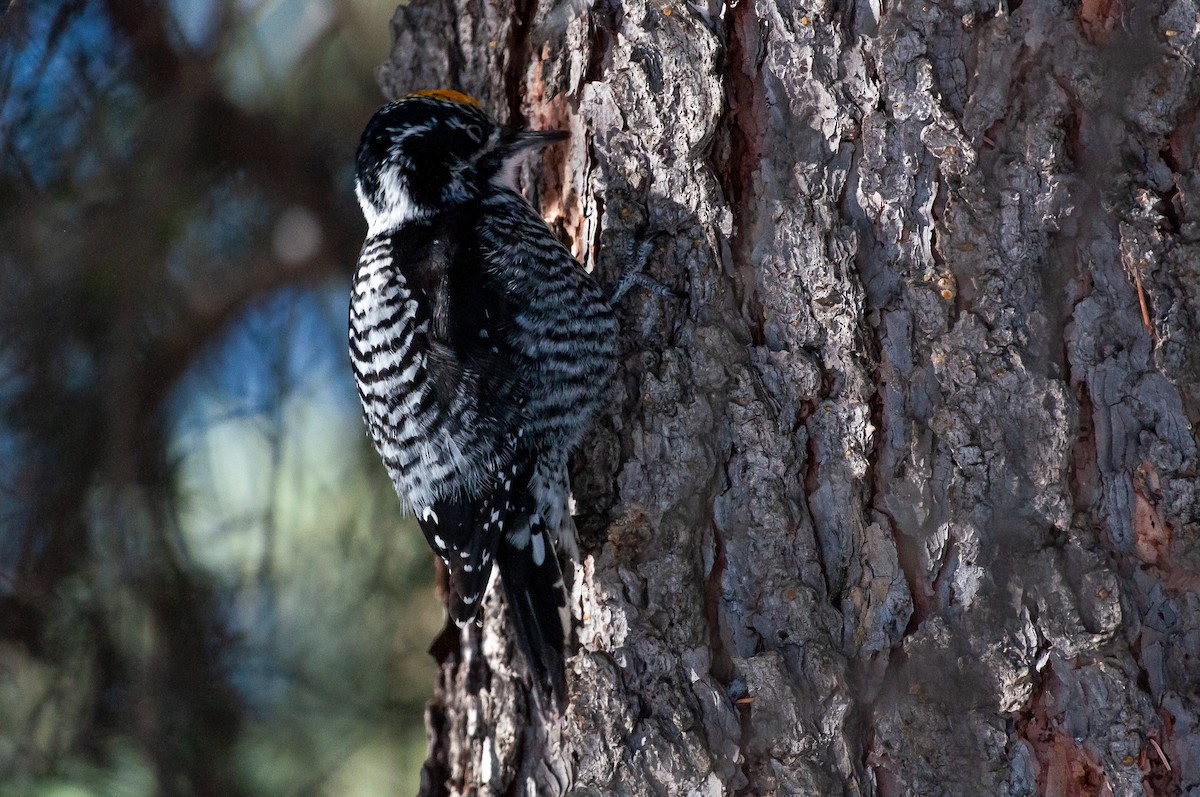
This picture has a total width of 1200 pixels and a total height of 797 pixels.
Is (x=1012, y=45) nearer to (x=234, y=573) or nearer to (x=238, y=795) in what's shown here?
(x=234, y=573)

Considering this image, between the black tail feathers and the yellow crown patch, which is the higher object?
the yellow crown patch

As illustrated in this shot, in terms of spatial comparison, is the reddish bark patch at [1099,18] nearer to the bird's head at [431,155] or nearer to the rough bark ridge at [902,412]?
the rough bark ridge at [902,412]

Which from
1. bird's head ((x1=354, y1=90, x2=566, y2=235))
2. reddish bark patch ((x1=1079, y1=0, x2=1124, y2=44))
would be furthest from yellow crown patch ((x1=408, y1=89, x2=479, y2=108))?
A: reddish bark patch ((x1=1079, y1=0, x2=1124, y2=44))

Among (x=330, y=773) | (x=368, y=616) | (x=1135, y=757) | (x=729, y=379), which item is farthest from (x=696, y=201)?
(x=330, y=773)

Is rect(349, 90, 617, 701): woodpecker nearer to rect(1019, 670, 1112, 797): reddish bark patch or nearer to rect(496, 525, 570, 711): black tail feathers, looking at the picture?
rect(496, 525, 570, 711): black tail feathers

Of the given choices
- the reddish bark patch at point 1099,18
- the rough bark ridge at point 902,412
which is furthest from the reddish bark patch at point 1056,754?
the reddish bark patch at point 1099,18

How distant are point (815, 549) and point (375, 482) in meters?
1.72

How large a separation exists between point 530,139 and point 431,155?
1.07ft

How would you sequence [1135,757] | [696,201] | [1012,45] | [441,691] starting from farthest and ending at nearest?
[441,691], [696,201], [1012,45], [1135,757]

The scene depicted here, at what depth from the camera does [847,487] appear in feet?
6.09

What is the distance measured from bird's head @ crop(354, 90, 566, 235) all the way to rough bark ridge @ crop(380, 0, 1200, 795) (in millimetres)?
410

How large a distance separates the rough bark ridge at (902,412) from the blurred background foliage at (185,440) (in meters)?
1.20

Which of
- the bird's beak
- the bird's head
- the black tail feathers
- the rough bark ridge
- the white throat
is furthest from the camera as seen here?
the white throat

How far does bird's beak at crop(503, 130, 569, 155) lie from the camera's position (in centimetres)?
232
